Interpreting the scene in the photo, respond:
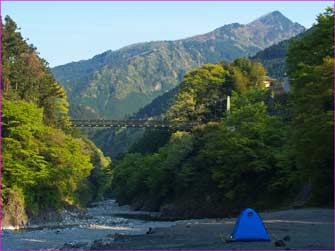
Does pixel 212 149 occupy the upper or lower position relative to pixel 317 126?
lower

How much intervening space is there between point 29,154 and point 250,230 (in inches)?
1320

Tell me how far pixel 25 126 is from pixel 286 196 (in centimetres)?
2172

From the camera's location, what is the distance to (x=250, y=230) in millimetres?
20484

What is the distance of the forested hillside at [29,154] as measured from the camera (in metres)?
49.7

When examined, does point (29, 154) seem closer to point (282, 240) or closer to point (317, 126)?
point (317, 126)

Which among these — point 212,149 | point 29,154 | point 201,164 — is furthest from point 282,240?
point 201,164

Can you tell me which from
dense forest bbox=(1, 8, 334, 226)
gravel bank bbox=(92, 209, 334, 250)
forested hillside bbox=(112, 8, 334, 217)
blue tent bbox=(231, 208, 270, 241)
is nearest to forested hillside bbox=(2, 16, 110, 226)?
dense forest bbox=(1, 8, 334, 226)

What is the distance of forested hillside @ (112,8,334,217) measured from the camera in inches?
1433

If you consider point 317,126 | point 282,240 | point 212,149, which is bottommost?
point 282,240

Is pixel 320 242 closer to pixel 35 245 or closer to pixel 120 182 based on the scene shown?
pixel 35 245

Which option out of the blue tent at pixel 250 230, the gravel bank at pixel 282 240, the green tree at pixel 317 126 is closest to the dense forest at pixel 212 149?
the green tree at pixel 317 126

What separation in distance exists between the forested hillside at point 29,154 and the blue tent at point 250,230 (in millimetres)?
29665

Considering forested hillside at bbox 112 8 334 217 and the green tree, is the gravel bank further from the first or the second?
forested hillside at bbox 112 8 334 217

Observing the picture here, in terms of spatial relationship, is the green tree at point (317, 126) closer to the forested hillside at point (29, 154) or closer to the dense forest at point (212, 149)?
the dense forest at point (212, 149)
